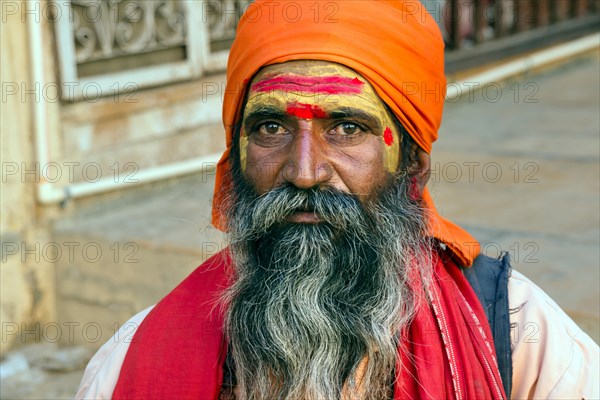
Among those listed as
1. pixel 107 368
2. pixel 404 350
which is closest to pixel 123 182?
pixel 107 368

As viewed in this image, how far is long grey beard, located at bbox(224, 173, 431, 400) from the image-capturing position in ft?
7.38

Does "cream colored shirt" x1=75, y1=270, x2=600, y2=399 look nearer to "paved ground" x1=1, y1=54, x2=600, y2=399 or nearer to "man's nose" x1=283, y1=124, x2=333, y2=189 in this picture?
"man's nose" x1=283, y1=124, x2=333, y2=189

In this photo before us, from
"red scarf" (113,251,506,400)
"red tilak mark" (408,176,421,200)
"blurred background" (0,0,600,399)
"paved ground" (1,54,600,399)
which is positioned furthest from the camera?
"blurred background" (0,0,600,399)

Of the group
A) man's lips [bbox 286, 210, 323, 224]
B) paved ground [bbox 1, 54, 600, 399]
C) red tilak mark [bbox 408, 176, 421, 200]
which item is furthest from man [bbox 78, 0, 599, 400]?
paved ground [bbox 1, 54, 600, 399]

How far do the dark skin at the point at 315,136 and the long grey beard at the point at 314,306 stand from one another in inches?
1.6

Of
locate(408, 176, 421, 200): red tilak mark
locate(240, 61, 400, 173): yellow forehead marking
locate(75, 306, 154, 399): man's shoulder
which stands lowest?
locate(75, 306, 154, 399): man's shoulder

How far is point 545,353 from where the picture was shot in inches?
86.6

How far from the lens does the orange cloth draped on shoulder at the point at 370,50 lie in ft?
7.50

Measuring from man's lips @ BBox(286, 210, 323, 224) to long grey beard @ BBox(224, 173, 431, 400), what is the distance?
0.01 metres

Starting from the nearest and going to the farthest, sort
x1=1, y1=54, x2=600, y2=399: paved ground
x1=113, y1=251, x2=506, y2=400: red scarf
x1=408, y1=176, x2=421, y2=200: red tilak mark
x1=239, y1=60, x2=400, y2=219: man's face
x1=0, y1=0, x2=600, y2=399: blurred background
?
x1=113, y1=251, x2=506, y2=400: red scarf, x1=239, y1=60, x2=400, y2=219: man's face, x1=408, y1=176, x2=421, y2=200: red tilak mark, x1=1, y1=54, x2=600, y2=399: paved ground, x1=0, y1=0, x2=600, y2=399: blurred background

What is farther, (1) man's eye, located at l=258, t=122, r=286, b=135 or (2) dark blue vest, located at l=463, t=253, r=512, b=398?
(1) man's eye, located at l=258, t=122, r=286, b=135

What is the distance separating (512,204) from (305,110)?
286 cm

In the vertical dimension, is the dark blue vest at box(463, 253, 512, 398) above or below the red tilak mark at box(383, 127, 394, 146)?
below

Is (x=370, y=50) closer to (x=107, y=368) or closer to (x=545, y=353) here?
(x=545, y=353)
